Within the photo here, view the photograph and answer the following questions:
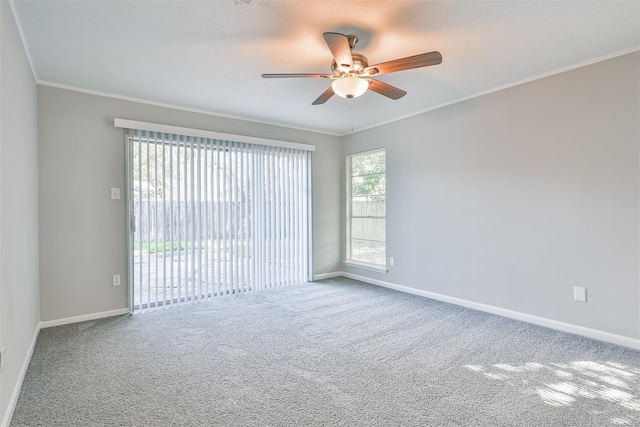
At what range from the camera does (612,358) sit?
8.21ft

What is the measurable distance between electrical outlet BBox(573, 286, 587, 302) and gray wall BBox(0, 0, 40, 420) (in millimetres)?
4217

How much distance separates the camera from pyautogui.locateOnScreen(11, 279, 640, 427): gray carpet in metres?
1.86

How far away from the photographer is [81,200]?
3.44 meters

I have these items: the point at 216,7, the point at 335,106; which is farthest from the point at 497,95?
the point at 216,7

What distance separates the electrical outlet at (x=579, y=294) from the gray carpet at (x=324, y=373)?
35cm

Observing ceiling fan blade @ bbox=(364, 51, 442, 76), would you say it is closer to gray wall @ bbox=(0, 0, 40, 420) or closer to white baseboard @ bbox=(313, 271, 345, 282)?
gray wall @ bbox=(0, 0, 40, 420)

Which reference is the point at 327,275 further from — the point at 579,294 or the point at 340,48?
the point at 340,48

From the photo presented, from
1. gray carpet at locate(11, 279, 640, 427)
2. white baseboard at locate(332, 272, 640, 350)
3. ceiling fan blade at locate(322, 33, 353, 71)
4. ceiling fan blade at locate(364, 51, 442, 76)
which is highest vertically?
ceiling fan blade at locate(322, 33, 353, 71)

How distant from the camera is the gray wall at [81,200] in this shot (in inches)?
128

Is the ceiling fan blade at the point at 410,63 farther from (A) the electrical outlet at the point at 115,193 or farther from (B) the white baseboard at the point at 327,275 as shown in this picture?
(B) the white baseboard at the point at 327,275

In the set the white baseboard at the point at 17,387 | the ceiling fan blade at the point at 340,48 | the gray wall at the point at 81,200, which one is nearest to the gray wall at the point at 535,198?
the ceiling fan blade at the point at 340,48

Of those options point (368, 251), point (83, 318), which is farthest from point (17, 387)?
point (368, 251)

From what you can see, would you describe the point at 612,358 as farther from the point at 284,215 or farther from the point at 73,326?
the point at 73,326

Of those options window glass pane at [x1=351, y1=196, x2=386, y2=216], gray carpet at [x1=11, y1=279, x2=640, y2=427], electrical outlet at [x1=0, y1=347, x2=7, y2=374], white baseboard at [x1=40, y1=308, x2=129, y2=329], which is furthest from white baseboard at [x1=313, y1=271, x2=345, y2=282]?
electrical outlet at [x1=0, y1=347, x2=7, y2=374]
